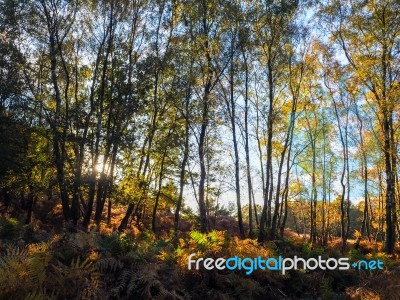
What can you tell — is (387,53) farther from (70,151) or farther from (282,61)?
(70,151)

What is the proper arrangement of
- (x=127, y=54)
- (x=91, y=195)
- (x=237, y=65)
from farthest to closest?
1. (x=237, y=65)
2. (x=127, y=54)
3. (x=91, y=195)

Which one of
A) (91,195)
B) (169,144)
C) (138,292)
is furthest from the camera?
(169,144)

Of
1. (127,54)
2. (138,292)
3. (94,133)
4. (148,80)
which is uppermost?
(127,54)

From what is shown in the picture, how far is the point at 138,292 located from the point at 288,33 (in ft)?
49.8

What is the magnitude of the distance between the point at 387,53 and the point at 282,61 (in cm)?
466

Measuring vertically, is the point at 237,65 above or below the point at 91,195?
above

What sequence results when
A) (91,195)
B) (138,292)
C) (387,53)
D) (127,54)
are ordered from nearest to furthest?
(138,292)
(91,195)
(387,53)
(127,54)

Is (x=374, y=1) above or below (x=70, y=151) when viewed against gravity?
above

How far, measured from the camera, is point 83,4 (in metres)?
16.3

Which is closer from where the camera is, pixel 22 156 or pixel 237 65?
→ pixel 22 156

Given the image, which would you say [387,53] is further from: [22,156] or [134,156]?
[22,156]

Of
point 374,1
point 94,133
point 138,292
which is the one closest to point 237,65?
point 374,1

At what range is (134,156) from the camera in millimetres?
19438

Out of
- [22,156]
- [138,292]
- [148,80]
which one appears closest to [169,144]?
[148,80]
